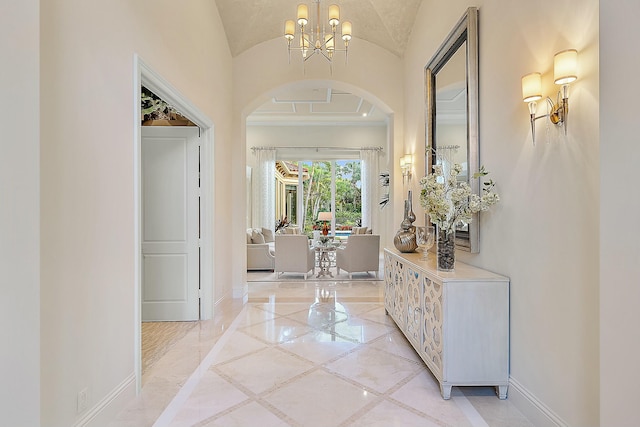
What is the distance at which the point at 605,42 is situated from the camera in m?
1.41

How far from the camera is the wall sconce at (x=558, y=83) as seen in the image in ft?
5.77

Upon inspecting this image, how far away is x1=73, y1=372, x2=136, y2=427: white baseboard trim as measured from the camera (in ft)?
6.68

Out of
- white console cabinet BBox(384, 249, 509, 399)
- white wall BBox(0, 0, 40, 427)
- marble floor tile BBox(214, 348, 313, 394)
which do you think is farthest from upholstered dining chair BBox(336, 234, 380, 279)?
white wall BBox(0, 0, 40, 427)

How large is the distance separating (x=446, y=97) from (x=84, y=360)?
380 cm

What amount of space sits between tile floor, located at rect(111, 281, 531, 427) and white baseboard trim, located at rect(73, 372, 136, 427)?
7 cm

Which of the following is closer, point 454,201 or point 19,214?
point 19,214

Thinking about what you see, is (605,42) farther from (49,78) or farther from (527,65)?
(49,78)

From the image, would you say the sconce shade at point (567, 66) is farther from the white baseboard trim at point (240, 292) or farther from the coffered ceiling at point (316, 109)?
the coffered ceiling at point (316, 109)

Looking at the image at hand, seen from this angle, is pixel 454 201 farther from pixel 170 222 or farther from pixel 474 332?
pixel 170 222

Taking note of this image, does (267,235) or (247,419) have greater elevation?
(267,235)

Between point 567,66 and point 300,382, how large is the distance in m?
2.67

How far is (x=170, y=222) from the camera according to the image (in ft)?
13.9

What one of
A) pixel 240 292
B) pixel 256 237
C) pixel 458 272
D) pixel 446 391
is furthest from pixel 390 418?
pixel 256 237

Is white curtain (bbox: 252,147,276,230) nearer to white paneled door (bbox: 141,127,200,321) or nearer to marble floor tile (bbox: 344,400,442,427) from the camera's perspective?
white paneled door (bbox: 141,127,200,321)
